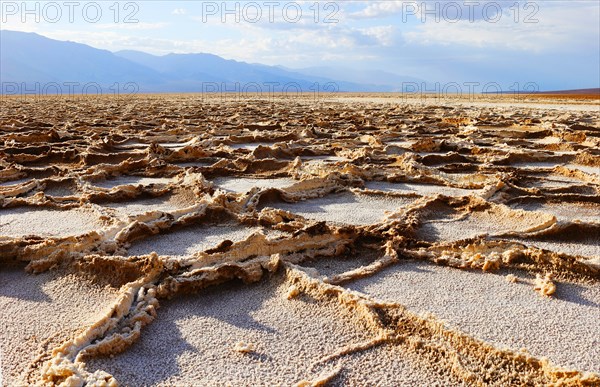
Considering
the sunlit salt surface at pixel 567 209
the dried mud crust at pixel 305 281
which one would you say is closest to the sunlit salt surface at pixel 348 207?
the dried mud crust at pixel 305 281

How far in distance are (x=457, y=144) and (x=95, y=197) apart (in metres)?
3.76

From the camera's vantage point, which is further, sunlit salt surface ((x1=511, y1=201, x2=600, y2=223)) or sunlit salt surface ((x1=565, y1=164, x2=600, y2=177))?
sunlit salt surface ((x1=565, y1=164, x2=600, y2=177))

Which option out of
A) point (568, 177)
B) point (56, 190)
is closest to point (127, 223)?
point (56, 190)

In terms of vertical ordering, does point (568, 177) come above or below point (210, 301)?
above

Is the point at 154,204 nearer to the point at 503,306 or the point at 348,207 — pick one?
the point at 348,207

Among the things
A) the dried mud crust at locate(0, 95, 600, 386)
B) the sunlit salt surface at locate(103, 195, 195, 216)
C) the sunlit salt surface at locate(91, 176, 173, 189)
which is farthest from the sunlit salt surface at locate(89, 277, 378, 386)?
the sunlit salt surface at locate(91, 176, 173, 189)

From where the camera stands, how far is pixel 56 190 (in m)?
3.57

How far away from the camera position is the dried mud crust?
1436 millimetres

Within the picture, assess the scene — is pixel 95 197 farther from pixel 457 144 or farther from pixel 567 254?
pixel 457 144

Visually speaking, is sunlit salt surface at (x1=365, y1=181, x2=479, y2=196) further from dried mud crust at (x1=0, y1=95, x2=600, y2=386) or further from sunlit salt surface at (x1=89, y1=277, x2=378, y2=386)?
sunlit salt surface at (x1=89, y1=277, x2=378, y2=386)

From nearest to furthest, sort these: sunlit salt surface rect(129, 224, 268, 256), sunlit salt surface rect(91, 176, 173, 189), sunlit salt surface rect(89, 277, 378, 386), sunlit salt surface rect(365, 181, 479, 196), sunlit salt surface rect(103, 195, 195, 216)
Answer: sunlit salt surface rect(89, 277, 378, 386) < sunlit salt surface rect(129, 224, 268, 256) < sunlit salt surface rect(103, 195, 195, 216) < sunlit salt surface rect(365, 181, 479, 196) < sunlit salt surface rect(91, 176, 173, 189)

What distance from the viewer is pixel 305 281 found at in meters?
1.88

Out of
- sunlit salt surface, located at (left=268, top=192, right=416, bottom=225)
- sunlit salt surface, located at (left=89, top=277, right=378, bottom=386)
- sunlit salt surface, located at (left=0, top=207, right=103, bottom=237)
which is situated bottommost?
sunlit salt surface, located at (left=89, top=277, right=378, bottom=386)

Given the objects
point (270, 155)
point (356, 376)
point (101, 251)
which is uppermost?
point (270, 155)
